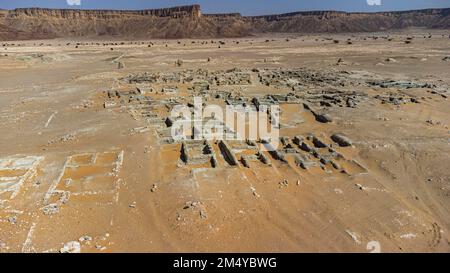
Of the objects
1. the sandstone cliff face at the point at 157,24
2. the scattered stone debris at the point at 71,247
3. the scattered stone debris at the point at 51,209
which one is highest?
the sandstone cliff face at the point at 157,24

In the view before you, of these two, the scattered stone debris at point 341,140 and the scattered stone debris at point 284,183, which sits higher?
the scattered stone debris at point 341,140

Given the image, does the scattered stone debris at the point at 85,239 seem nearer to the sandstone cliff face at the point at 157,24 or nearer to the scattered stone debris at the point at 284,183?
the scattered stone debris at the point at 284,183

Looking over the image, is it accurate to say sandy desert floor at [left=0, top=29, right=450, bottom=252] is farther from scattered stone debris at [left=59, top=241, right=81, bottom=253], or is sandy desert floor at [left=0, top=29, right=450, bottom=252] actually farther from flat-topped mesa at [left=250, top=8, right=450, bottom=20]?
flat-topped mesa at [left=250, top=8, right=450, bottom=20]

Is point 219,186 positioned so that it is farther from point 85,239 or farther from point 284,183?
point 85,239

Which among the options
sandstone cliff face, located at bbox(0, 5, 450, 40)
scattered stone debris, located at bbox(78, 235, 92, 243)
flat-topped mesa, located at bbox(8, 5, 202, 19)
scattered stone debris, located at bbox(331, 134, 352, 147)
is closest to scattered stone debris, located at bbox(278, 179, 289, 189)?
scattered stone debris, located at bbox(331, 134, 352, 147)

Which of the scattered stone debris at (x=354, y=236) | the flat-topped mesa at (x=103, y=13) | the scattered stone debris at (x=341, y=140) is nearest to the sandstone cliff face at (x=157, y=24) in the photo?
the flat-topped mesa at (x=103, y=13)

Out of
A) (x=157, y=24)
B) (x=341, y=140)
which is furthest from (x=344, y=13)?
(x=341, y=140)

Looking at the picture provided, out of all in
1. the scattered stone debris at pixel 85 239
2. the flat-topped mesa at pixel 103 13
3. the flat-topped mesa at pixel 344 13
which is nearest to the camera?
the scattered stone debris at pixel 85 239
